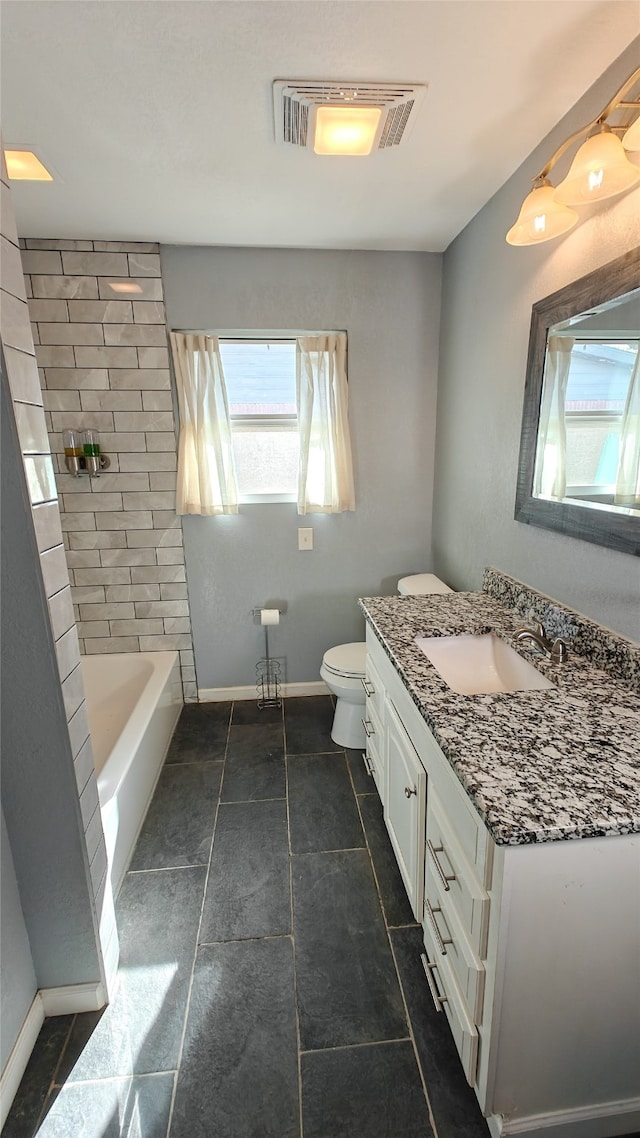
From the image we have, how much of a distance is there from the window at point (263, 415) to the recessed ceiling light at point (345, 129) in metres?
1.02

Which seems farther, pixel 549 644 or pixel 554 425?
pixel 554 425

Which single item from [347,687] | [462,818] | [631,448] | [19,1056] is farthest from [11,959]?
[631,448]

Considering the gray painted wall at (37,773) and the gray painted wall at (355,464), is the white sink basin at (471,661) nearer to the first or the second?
the gray painted wall at (37,773)

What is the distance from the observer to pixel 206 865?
5.73ft

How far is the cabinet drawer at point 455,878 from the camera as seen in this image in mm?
911

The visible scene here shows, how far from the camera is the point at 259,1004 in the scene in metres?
1.30

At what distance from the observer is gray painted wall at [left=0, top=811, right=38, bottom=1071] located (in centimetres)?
113

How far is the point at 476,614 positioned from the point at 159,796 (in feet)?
5.18

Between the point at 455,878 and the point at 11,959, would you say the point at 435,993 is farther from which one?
the point at 11,959

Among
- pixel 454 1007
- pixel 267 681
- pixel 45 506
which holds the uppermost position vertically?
pixel 45 506

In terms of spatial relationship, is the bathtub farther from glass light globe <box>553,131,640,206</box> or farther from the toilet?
glass light globe <box>553,131,640,206</box>

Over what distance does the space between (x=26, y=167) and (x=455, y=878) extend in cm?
250

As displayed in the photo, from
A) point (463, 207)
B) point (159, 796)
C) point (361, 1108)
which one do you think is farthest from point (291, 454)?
point (361, 1108)

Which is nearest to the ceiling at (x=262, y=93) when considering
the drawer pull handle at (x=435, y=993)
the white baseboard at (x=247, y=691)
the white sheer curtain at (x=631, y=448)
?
the white sheer curtain at (x=631, y=448)
